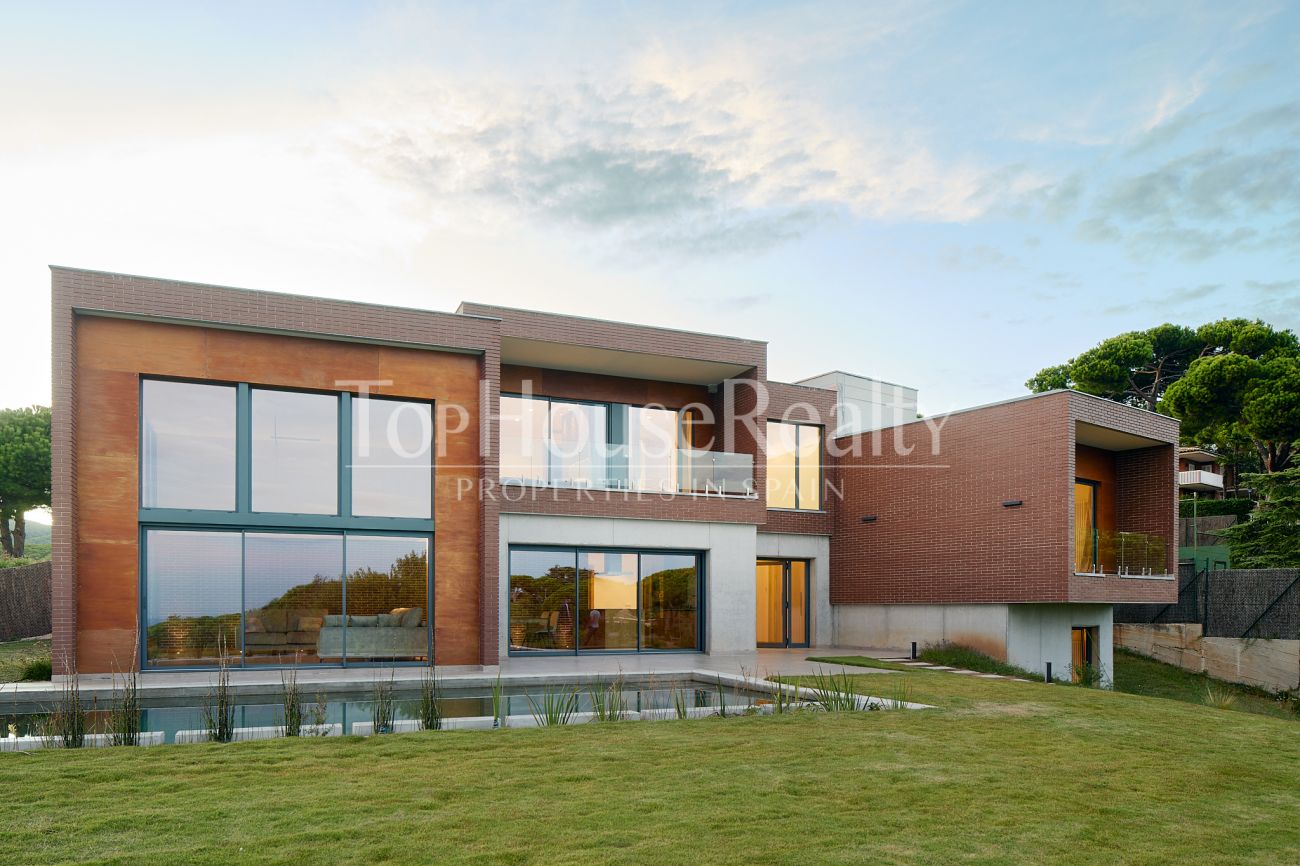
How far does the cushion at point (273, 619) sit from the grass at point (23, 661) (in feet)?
9.24

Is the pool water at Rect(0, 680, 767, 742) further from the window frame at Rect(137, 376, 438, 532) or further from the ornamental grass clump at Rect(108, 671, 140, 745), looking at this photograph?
the window frame at Rect(137, 376, 438, 532)

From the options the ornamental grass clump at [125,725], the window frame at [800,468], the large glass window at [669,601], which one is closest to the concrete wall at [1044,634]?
the window frame at [800,468]

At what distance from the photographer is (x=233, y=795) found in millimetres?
5867

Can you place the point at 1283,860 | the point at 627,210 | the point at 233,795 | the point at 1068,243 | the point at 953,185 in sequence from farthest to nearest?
1. the point at 1068,243
2. the point at 627,210
3. the point at 953,185
4. the point at 233,795
5. the point at 1283,860

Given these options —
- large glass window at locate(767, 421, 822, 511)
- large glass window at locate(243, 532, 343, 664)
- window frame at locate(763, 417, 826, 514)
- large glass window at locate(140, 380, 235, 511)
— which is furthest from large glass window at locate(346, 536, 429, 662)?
window frame at locate(763, 417, 826, 514)

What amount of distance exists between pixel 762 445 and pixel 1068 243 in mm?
9818

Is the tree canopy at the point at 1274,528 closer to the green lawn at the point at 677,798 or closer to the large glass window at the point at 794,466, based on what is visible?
the large glass window at the point at 794,466

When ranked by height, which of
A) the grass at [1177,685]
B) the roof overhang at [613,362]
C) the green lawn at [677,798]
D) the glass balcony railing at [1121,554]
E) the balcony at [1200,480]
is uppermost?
the roof overhang at [613,362]

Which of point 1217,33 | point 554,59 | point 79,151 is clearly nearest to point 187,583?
point 79,151

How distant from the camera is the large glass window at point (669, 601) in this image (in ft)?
63.2

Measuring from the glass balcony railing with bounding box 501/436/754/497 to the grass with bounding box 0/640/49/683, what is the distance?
7.88 m

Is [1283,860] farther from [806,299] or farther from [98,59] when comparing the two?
[806,299]

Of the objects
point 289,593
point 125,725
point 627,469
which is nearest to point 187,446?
point 289,593

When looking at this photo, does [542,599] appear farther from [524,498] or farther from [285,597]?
[285,597]
